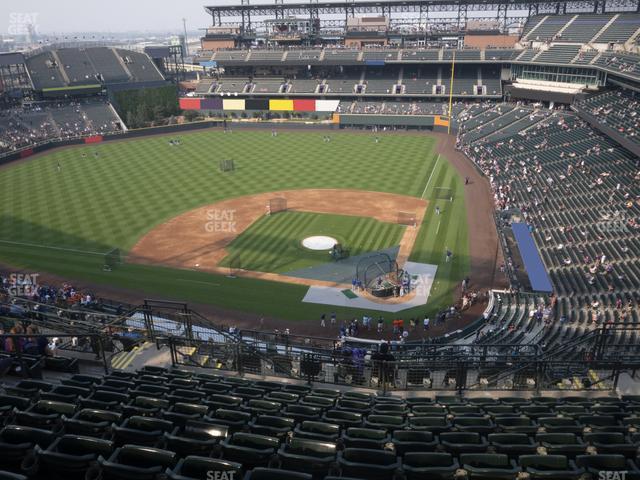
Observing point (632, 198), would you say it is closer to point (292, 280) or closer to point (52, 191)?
point (292, 280)

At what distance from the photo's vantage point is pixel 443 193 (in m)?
52.5

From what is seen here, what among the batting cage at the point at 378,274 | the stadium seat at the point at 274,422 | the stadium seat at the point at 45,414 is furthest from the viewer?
the batting cage at the point at 378,274

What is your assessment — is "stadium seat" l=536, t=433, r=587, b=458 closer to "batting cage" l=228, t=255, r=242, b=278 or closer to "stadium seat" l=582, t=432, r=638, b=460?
"stadium seat" l=582, t=432, r=638, b=460

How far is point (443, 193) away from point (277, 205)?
18036 mm

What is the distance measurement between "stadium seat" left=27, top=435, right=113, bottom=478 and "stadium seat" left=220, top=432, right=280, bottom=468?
2.06 m

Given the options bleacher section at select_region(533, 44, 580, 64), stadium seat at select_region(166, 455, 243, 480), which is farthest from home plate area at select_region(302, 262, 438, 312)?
bleacher section at select_region(533, 44, 580, 64)

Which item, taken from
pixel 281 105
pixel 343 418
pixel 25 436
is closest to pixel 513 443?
pixel 343 418

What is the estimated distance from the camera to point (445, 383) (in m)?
16.4

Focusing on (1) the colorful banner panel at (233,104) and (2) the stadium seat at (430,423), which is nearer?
(2) the stadium seat at (430,423)

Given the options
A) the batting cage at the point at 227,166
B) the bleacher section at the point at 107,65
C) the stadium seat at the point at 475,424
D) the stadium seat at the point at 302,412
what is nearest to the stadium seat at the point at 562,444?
the stadium seat at the point at 475,424

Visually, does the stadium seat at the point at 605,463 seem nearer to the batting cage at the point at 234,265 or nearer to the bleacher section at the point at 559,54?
the batting cage at the point at 234,265

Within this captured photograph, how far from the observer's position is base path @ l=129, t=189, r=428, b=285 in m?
38.5

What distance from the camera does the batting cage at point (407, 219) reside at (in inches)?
1760

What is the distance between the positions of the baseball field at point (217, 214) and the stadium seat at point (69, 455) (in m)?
22.2
